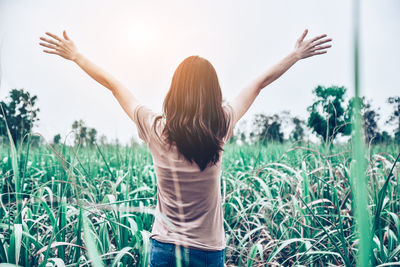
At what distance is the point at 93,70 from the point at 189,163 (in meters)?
0.72

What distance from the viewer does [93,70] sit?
4.56ft

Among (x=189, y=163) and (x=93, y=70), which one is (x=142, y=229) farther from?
(x=93, y=70)

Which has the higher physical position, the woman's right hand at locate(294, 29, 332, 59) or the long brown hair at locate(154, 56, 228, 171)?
the woman's right hand at locate(294, 29, 332, 59)

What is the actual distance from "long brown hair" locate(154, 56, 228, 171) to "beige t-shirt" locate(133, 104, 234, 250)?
0.04m

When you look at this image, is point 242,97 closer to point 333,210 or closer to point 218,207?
point 218,207

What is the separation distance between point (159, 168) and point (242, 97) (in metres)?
0.56

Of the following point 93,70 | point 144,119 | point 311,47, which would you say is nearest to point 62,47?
point 93,70

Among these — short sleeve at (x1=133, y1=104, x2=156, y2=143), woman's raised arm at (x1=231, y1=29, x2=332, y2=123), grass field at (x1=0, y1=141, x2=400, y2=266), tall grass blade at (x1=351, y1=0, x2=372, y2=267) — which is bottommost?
grass field at (x1=0, y1=141, x2=400, y2=266)

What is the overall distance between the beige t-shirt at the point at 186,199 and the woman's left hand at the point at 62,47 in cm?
66

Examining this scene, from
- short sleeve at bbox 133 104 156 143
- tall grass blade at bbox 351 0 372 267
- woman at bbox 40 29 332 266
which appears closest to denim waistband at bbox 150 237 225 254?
woman at bbox 40 29 332 266

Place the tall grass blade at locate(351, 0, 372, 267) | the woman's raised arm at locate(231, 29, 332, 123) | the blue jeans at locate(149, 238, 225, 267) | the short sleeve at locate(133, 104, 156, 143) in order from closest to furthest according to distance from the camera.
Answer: the tall grass blade at locate(351, 0, 372, 267) < the blue jeans at locate(149, 238, 225, 267) < the short sleeve at locate(133, 104, 156, 143) < the woman's raised arm at locate(231, 29, 332, 123)

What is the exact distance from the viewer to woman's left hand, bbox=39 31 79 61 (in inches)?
55.2

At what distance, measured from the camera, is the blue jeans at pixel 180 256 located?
114 centimetres

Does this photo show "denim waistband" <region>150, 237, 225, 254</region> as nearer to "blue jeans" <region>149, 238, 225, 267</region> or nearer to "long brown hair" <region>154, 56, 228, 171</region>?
"blue jeans" <region>149, 238, 225, 267</region>
